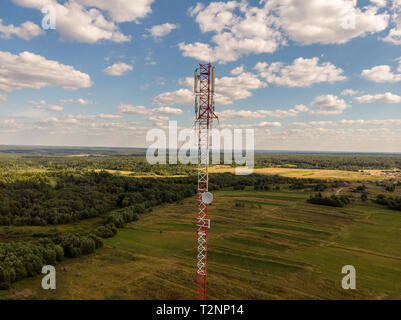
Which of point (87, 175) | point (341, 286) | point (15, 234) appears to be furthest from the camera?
point (87, 175)

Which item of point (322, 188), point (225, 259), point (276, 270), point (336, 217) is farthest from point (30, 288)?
point (322, 188)

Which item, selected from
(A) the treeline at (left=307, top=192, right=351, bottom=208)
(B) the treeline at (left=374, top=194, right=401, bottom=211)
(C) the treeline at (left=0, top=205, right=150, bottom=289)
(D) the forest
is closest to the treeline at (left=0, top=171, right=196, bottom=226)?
(D) the forest

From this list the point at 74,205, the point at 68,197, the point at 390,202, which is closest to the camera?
the point at 74,205

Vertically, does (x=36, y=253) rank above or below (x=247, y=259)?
above

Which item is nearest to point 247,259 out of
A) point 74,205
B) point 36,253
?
point 36,253

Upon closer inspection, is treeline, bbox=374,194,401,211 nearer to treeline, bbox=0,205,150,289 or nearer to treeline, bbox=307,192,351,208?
treeline, bbox=307,192,351,208

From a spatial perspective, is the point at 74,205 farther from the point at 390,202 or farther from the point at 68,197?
the point at 390,202
